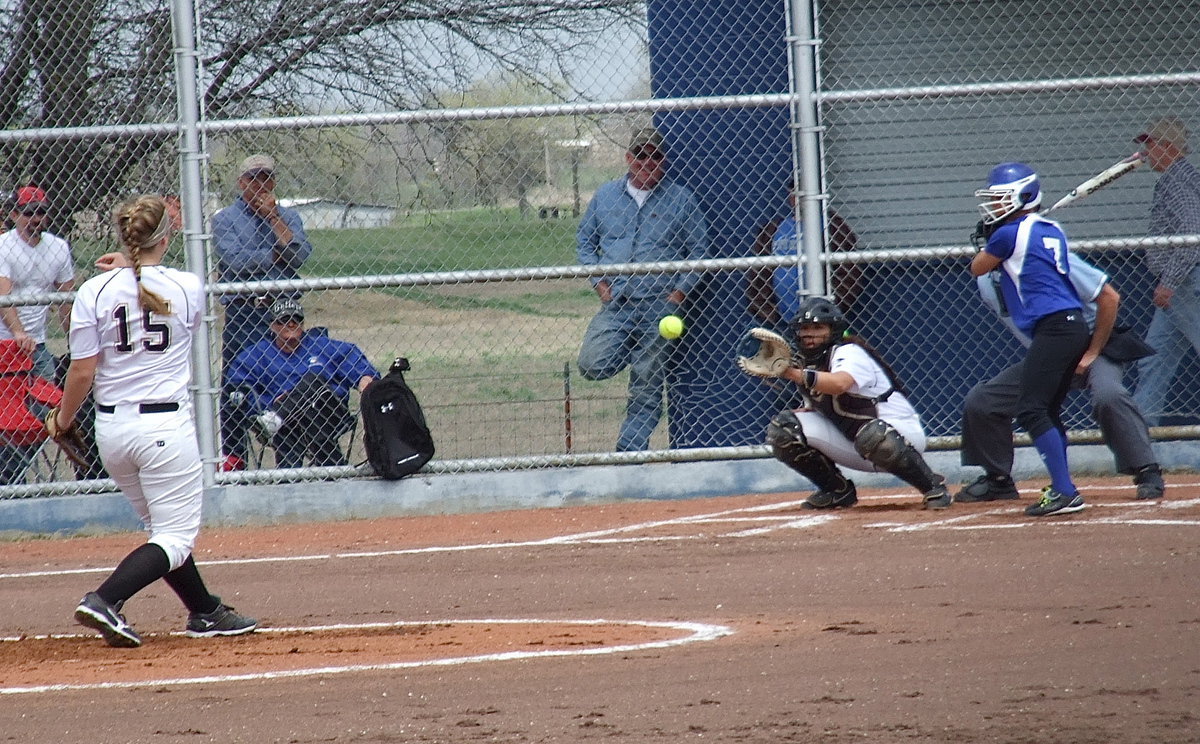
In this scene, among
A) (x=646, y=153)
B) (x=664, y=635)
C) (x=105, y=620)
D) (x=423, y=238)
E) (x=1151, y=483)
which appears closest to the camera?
(x=105, y=620)

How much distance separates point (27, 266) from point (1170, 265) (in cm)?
701

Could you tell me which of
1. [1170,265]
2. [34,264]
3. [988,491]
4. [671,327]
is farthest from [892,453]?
[34,264]

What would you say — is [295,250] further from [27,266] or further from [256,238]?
[27,266]

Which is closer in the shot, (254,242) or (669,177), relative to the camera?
(254,242)

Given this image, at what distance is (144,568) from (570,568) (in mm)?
2281

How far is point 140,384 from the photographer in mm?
5809

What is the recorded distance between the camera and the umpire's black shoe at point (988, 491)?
28.6 ft

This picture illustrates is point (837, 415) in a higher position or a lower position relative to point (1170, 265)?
lower

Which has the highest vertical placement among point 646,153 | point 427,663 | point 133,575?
point 646,153

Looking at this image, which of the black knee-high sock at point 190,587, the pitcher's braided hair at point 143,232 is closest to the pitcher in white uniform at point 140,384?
the pitcher's braided hair at point 143,232

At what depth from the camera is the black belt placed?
19.0ft

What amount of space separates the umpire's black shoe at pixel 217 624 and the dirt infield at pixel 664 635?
9 cm

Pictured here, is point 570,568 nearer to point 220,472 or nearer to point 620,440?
point 620,440

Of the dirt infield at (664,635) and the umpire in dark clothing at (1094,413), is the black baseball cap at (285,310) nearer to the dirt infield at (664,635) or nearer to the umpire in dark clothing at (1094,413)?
the dirt infield at (664,635)
